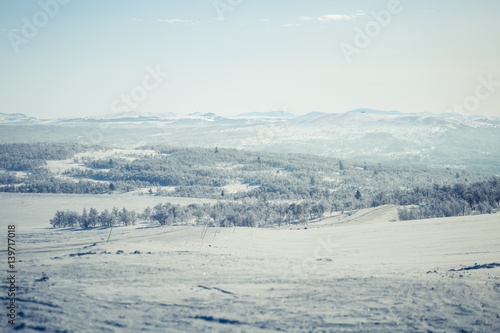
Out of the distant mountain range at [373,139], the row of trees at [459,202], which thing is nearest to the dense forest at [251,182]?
the row of trees at [459,202]

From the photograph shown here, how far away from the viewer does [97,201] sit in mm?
52219

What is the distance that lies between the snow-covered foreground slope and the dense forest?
16.2 m

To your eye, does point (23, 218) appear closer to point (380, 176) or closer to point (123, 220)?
point (123, 220)

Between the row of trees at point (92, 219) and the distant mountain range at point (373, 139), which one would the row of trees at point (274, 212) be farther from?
the distant mountain range at point (373, 139)

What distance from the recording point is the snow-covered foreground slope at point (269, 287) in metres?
10.0

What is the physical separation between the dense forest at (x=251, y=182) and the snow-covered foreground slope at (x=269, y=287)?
1622 centimetres

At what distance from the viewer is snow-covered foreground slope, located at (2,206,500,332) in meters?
10.0

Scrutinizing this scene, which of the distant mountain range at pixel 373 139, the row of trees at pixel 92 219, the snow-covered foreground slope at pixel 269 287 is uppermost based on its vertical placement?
the distant mountain range at pixel 373 139

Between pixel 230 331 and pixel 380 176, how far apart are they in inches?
2634

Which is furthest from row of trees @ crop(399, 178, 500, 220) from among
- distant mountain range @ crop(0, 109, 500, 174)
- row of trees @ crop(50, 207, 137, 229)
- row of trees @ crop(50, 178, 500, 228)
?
distant mountain range @ crop(0, 109, 500, 174)

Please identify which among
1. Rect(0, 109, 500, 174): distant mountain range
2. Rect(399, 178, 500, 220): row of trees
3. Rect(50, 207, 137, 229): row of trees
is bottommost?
Rect(50, 207, 137, 229): row of trees

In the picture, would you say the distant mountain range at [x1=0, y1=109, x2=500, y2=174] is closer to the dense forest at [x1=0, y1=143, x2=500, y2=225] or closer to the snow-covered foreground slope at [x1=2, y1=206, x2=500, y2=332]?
the dense forest at [x1=0, y1=143, x2=500, y2=225]

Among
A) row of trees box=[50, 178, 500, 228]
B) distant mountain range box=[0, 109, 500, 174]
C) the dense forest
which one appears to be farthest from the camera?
distant mountain range box=[0, 109, 500, 174]

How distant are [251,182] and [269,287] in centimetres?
5636
